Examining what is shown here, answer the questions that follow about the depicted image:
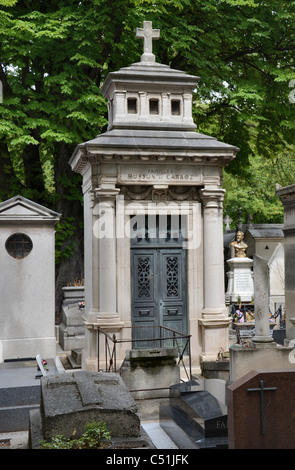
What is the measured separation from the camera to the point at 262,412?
19.1 feet

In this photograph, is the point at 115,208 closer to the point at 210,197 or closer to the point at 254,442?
the point at 210,197

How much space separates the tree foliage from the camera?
1738 cm

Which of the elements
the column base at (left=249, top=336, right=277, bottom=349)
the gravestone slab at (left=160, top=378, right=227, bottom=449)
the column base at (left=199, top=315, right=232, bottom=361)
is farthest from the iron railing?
the gravestone slab at (left=160, top=378, right=227, bottom=449)

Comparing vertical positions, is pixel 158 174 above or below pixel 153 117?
below

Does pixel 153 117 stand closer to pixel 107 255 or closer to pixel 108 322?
pixel 107 255

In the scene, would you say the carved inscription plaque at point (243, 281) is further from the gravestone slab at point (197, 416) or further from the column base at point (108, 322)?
the gravestone slab at point (197, 416)

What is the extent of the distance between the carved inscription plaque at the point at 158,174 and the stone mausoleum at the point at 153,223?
0.07 ft

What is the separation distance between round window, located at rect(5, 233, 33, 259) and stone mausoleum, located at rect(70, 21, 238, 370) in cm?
172

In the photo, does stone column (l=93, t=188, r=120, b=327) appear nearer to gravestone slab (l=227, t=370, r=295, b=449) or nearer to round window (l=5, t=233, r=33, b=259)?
round window (l=5, t=233, r=33, b=259)

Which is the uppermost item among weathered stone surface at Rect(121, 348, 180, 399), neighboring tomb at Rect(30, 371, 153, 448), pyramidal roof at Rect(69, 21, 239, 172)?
pyramidal roof at Rect(69, 21, 239, 172)

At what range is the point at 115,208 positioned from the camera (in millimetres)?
11297

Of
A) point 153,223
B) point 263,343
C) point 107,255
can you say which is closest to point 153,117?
point 153,223

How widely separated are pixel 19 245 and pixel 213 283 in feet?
15.6
